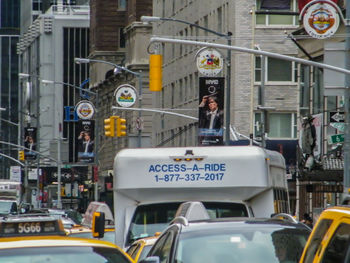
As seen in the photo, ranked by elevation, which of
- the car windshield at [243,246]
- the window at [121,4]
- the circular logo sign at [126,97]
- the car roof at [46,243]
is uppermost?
the window at [121,4]

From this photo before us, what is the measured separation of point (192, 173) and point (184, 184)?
227 millimetres

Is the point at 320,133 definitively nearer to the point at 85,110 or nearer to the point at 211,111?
the point at 211,111

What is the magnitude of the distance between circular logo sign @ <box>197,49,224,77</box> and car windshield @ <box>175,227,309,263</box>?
32.3 meters

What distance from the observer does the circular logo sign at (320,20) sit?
105ft

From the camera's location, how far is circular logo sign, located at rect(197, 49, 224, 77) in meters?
45.0

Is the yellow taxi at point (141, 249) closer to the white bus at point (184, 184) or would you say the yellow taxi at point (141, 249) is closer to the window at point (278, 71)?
the white bus at point (184, 184)

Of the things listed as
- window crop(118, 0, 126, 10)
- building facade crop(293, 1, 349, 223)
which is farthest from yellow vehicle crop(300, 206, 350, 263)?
window crop(118, 0, 126, 10)

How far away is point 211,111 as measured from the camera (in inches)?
1719

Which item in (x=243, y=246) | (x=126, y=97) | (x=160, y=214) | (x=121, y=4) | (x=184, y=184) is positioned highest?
(x=121, y=4)

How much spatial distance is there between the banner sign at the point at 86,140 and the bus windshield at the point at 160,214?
153 feet

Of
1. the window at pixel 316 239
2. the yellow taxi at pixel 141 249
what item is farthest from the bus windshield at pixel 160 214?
the window at pixel 316 239

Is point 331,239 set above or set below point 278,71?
below

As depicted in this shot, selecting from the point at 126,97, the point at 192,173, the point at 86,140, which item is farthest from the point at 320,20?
the point at 86,140

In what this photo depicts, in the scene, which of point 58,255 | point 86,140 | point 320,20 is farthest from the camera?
point 86,140
